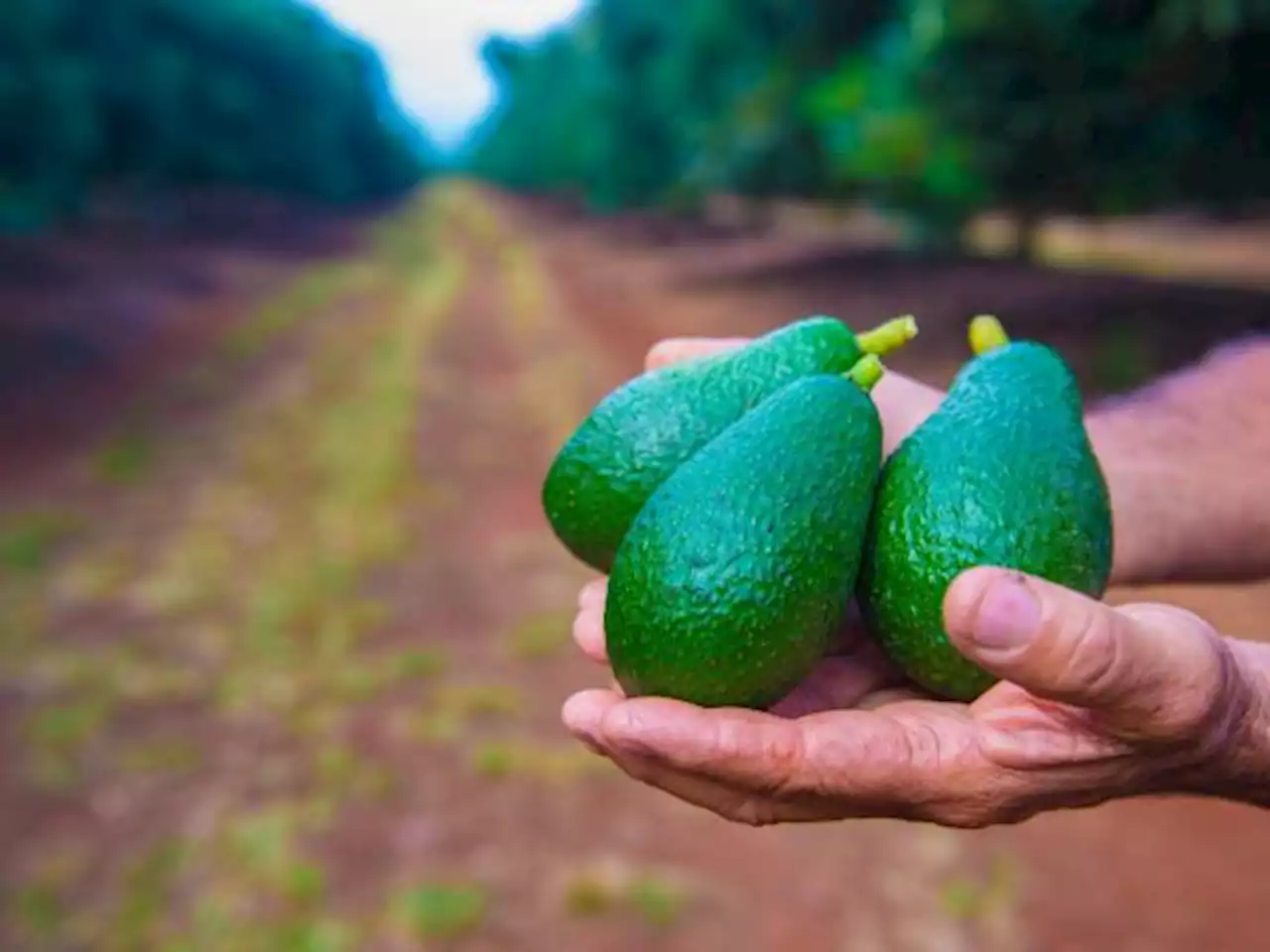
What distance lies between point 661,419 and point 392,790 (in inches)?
153

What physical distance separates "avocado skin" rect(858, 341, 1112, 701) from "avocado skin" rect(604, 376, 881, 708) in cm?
6

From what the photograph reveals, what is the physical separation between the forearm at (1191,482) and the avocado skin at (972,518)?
72cm

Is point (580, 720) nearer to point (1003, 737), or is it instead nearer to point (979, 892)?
point (1003, 737)

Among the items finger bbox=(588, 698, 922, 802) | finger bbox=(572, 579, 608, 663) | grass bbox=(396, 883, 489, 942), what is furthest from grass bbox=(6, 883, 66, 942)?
finger bbox=(588, 698, 922, 802)

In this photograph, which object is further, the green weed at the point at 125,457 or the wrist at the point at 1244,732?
the green weed at the point at 125,457

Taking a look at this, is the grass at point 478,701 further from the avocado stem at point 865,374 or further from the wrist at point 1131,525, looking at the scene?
the avocado stem at point 865,374

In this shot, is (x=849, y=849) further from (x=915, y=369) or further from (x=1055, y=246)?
(x=1055, y=246)

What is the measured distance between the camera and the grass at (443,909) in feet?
15.5

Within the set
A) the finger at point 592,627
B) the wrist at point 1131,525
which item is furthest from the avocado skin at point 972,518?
the wrist at point 1131,525

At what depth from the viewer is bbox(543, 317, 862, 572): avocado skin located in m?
2.14

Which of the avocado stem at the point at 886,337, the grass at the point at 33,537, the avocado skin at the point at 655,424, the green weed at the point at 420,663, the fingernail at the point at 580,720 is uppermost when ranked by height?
the grass at the point at 33,537

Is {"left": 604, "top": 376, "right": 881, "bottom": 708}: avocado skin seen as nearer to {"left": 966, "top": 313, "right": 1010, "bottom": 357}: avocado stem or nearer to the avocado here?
the avocado

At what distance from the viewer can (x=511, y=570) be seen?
820 centimetres

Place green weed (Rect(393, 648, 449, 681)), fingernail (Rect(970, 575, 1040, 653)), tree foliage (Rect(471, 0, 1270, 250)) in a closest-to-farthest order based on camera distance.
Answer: fingernail (Rect(970, 575, 1040, 653)), green weed (Rect(393, 648, 449, 681)), tree foliage (Rect(471, 0, 1270, 250))
